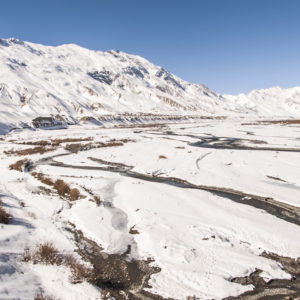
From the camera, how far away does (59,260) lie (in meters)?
7.84

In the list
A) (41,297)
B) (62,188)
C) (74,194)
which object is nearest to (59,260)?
(41,297)

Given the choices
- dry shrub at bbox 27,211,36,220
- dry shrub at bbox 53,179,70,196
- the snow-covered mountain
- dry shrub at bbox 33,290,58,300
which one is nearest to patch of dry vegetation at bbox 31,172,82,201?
dry shrub at bbox 53,179,70,196

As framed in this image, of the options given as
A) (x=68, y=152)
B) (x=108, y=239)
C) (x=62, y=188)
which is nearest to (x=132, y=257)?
(x=108, y=239)

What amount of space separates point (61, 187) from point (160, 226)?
9.35 m

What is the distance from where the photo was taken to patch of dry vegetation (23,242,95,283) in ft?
23.4

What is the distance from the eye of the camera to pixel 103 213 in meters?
12.6

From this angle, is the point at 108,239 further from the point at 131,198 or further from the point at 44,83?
the point at 44,83

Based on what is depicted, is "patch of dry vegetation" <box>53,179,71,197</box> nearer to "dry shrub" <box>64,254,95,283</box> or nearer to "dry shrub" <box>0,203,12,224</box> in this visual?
"dry shrub" <box>0,203,12,224</box>

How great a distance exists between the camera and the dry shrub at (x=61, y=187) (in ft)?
53.4

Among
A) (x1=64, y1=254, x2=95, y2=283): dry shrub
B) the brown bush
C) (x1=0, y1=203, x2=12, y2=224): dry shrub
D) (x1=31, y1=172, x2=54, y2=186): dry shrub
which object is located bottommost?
(x1=31, y1=172, x2=54, y2=186): dry shrub

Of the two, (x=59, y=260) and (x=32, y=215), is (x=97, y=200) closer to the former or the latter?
(x=32, y=215)

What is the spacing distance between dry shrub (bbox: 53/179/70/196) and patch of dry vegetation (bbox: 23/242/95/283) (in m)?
8.10

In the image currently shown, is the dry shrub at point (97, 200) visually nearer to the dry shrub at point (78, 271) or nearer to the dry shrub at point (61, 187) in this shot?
the dry shrub at point (61, 187)

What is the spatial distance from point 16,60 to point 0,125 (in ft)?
384
